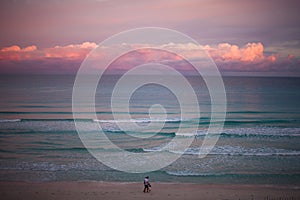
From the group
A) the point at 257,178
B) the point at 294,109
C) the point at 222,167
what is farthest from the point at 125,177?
the point at 294,109

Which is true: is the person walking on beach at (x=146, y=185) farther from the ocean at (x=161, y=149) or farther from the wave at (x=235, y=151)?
the wave at (x=235, y=151)

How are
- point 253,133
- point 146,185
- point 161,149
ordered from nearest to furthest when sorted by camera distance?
point 146,185
point 161,149
point 253,133

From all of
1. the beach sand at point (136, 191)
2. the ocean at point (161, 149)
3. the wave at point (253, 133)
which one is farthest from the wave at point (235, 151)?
the beach sand at point (136, 191)

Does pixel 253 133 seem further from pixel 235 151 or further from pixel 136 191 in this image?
pixel 136 191

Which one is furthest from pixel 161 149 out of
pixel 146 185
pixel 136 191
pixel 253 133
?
pixel 253 133

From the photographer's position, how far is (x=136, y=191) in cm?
1512

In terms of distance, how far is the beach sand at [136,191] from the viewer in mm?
14344

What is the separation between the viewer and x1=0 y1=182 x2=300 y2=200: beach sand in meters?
14.3

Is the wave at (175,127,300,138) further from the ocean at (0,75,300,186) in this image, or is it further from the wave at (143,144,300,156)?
the wave at (143,144,300,156)

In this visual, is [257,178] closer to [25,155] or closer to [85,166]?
[85,166]

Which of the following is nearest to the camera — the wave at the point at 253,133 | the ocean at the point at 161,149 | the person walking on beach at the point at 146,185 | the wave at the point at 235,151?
the person walking on beach at the point at 146,185

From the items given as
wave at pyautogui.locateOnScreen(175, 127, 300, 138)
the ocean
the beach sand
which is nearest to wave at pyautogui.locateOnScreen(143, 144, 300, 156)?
the ocean

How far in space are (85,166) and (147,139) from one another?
8435mm

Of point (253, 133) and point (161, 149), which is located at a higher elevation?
point (253, 133)
